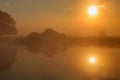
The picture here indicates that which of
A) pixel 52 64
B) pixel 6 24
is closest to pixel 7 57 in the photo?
pixel 6 24

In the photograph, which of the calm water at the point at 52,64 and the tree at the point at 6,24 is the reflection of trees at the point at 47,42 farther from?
the tree at the point at 6,24

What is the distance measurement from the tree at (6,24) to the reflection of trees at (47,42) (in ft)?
0.82

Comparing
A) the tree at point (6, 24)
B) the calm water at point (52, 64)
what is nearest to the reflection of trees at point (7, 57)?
the calm water at point (52, 64)

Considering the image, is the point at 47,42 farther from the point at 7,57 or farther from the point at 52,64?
the point at 7,57

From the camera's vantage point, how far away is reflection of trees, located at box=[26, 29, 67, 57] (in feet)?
9.83

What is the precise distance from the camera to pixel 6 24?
11.1 ft

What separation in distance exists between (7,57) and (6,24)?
0.46 metres

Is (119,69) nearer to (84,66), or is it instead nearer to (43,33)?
(84,66)

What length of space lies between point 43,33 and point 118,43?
0.82 metres

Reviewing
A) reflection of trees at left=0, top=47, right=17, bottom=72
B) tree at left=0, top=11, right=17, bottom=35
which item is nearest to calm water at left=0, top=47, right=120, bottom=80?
reflection of trees at left=0, top=47, right=17, bottom=72

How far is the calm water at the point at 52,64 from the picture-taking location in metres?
2.72

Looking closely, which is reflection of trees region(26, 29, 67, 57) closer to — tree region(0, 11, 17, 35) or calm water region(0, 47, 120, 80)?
calm water region(0, 47, 120, 80)

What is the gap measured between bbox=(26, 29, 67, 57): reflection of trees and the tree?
0.82 feet

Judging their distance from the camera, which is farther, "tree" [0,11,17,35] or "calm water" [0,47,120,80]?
"tree" [0,11,17,35]
